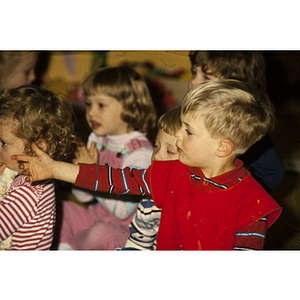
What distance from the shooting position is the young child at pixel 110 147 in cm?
136

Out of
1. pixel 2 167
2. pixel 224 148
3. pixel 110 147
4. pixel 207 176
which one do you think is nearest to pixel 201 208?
pixel 207 176

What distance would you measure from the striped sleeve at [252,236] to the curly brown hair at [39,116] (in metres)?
0.68

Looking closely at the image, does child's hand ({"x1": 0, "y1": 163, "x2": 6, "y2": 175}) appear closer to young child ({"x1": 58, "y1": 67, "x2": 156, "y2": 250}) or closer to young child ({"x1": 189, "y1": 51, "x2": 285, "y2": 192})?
young child ({"x1": 58, "y1": 67, "x2": 156, "y2": 250})

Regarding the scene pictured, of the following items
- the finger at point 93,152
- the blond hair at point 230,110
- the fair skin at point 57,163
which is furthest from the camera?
the finger at point 93,152

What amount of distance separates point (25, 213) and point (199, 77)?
0.80 metres

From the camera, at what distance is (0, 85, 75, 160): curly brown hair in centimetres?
133

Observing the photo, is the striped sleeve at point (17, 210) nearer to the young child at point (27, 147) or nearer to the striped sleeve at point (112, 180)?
the young child at point (27, 147)

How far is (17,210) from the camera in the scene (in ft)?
4.41

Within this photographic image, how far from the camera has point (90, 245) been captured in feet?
4.65

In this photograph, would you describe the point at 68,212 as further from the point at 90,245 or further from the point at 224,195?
the point at 224,195

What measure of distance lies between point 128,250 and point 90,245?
0.15 metres

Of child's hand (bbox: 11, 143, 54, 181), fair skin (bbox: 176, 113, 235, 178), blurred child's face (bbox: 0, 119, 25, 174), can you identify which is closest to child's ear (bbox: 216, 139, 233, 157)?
fair skin (bbox: 176, 113, 235, 178)

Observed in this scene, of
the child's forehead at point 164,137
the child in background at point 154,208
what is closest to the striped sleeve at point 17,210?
the child in background at point 154,208
